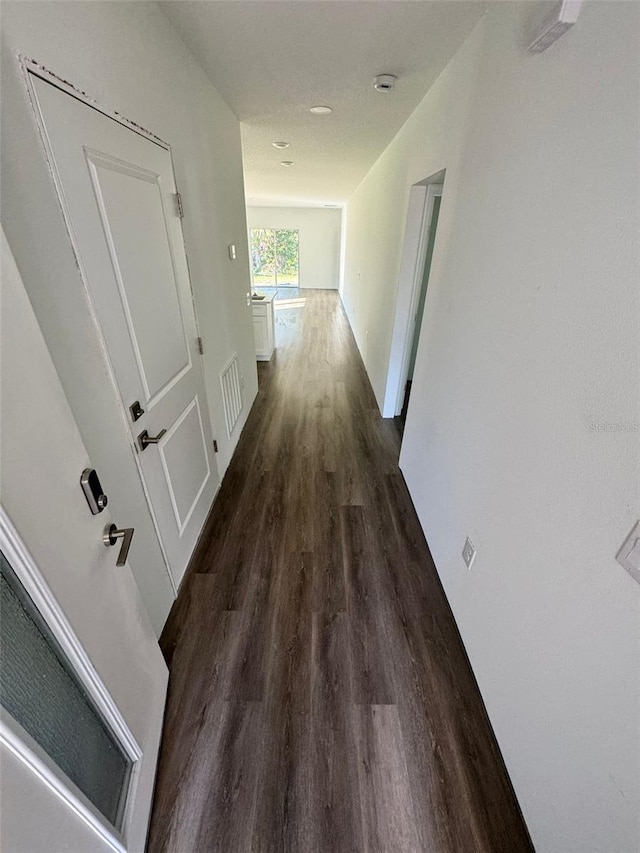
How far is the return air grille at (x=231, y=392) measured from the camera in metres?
2.66

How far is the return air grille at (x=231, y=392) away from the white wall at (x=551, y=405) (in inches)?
64.9

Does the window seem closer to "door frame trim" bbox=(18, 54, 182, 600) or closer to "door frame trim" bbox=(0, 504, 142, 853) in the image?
"door frame trim" bbox=(18, 54, 182, 600)

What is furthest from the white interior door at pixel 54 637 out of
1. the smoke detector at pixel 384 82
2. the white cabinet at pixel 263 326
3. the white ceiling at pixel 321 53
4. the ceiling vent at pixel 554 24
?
the white cabinet at pixel 263 326

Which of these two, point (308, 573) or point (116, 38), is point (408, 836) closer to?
point (308, 573)

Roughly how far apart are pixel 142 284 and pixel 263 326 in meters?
3.64

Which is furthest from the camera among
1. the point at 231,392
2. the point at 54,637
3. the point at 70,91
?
the point at 231,392

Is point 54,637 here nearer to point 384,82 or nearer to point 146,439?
point 146,439

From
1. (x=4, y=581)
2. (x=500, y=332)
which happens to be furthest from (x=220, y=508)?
(x=500, y=332)

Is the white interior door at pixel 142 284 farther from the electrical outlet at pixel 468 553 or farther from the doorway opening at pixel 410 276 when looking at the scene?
the doorway opening at pixel 410 276

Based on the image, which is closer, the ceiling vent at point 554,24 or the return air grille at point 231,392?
the ceiling vent at point 554,24

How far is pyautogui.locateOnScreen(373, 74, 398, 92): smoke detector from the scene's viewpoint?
1958mm

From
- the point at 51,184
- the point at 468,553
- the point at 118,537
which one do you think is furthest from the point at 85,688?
the point at 468,553

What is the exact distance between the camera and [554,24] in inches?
37.5

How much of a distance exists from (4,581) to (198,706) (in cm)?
111
